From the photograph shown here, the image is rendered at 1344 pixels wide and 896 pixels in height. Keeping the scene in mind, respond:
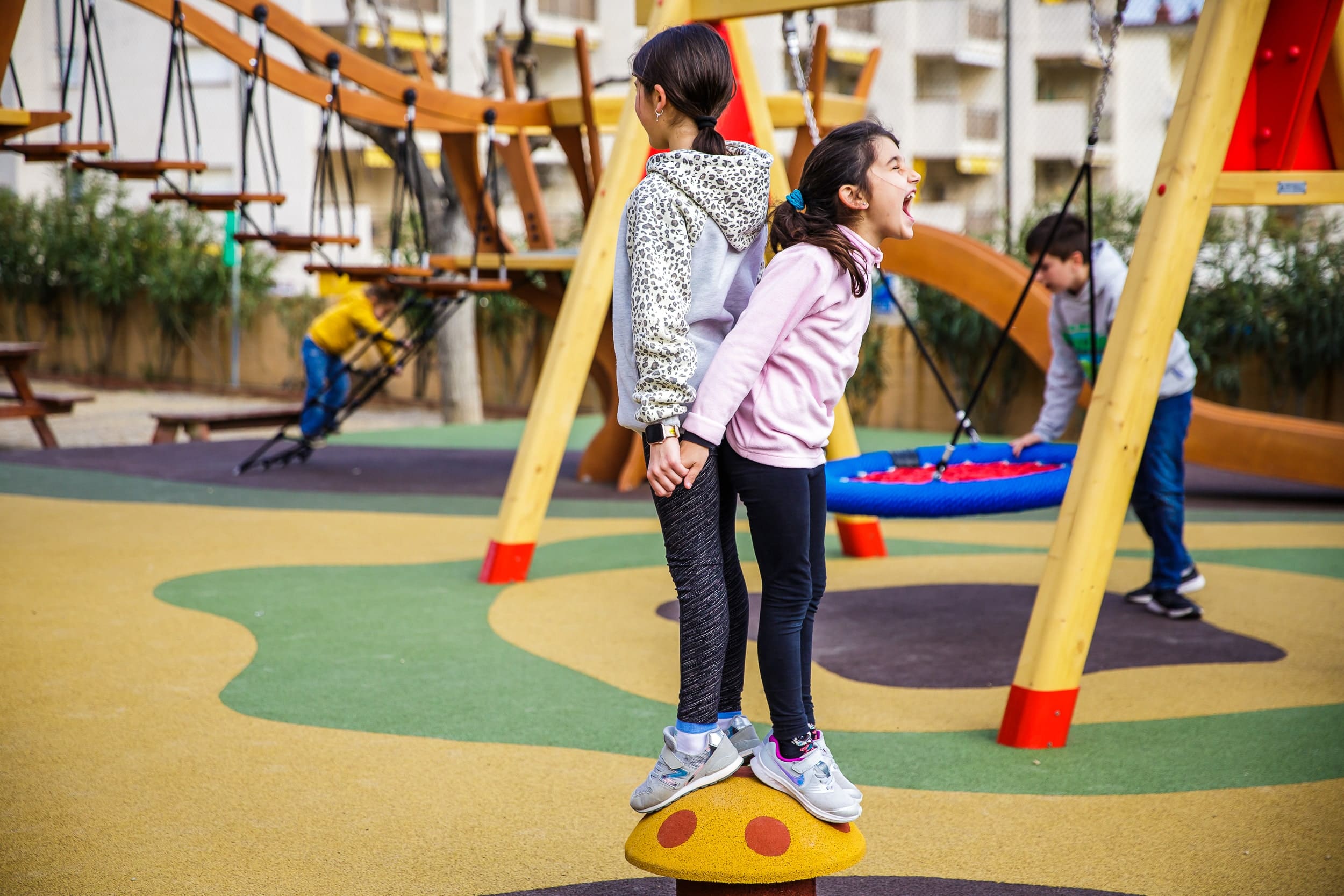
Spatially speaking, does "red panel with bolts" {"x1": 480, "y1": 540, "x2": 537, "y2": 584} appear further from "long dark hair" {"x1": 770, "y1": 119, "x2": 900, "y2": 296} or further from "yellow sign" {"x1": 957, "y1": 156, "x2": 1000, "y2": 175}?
"yellow sign" {"x1": 957, "y1": 156, "x2": 1000, "y2": 175}

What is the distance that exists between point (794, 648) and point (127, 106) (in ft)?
84.5

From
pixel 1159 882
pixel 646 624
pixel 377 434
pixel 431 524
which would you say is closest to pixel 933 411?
pixel 377 434

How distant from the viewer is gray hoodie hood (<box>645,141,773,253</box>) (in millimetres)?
2070

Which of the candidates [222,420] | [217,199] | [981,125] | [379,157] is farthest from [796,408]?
[981,125]

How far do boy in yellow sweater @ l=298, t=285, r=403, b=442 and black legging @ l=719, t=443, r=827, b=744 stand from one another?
6955 mm

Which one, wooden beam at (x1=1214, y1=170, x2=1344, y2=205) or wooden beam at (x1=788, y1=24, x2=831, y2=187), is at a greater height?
wooden beam at (x1=788, y1=24, x2=831, y2=187)

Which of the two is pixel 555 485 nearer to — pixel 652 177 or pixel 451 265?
pixel 451 265

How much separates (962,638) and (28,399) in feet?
26.9

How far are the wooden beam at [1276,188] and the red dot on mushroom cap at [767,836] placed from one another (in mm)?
2195

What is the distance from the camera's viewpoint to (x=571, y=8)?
Result: 82.8 feet

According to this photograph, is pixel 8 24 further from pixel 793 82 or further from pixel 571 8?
pixel 571 8

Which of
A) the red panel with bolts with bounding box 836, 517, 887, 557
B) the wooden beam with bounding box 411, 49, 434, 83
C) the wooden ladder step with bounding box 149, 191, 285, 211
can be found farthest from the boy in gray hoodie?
the wooden beam with bounding box 411, 49, 434, 83

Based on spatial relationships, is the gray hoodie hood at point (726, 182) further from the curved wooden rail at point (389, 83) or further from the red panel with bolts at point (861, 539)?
the curved wooden rail at point (389, 83)

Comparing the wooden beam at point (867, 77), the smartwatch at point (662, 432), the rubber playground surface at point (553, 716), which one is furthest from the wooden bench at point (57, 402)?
the smartwatch at point (662, 432)
